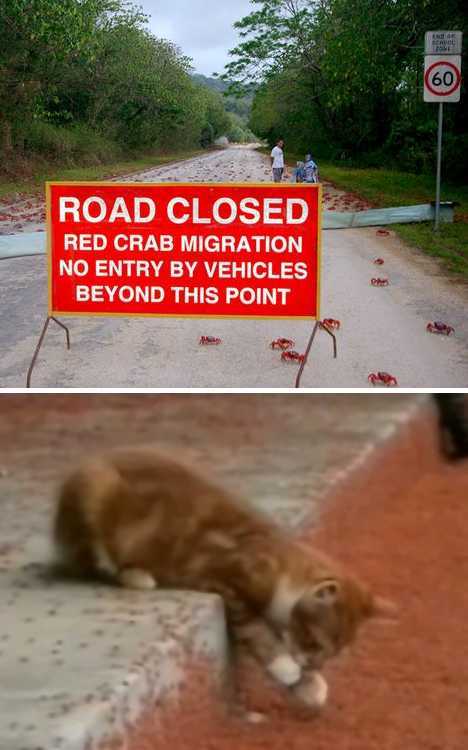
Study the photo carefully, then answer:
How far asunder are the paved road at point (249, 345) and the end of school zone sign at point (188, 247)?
138 cm

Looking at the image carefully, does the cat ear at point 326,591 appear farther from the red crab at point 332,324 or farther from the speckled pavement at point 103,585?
the red crab at point 332,324

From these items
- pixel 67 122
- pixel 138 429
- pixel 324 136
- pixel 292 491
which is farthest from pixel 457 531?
pixel 324 136

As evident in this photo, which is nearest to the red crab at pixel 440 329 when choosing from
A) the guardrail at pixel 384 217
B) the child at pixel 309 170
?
the guardrail at pixel 384 217

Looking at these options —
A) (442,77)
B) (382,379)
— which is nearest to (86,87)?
(442,77)

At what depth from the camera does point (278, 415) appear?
5.33m

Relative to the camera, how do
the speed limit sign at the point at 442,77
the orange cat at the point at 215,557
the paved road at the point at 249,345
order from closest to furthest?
the orange cat at the point at 215,557 < the paved road at the point at 249,345 < the speed limit sign at the point at 442,77

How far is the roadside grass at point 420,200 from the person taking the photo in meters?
14.3

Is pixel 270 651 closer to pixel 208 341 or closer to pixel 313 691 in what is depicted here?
pixel 313 691

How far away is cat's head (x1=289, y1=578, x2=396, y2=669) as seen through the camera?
3227 mm

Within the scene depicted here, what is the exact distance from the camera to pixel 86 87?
51906 millimetres

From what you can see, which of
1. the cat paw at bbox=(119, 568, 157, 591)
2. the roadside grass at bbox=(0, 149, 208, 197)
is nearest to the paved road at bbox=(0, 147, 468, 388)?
Answer: the cat paw at bbox=(119, 568, 157, 591)

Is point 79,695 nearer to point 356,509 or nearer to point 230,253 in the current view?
point 356,509

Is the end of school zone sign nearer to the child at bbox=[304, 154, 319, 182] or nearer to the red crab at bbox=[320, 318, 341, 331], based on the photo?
the red crab at bbox=[320, 318, 341, 331]

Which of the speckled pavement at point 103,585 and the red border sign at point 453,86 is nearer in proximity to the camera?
the speckled pavement at point 103,585
